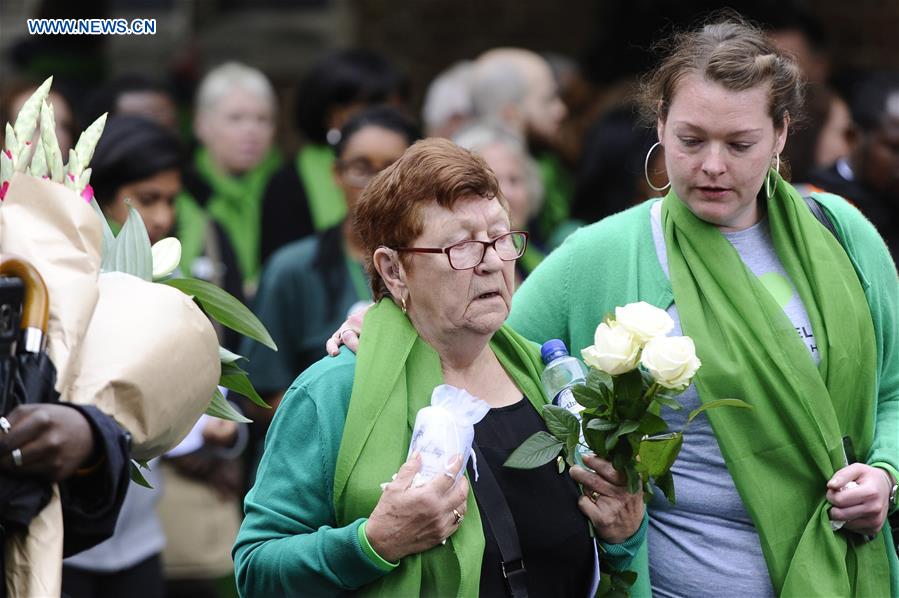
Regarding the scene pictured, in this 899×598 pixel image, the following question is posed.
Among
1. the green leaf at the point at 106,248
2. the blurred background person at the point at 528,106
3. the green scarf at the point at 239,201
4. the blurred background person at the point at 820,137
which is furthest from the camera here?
the blurred background person at the point at 528,106

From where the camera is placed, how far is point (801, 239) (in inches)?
143

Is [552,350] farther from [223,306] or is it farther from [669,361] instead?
[223,306]

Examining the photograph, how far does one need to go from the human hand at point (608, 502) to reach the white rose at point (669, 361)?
251 millimetres

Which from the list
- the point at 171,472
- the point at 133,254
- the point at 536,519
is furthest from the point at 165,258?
the point at 171,472

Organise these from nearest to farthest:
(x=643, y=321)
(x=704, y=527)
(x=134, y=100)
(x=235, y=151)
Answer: (x=643, y=321) < (x=704, y=527) < (x=134, y=100) < (x=235, y=151)

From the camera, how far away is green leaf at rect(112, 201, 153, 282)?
10.5 feet

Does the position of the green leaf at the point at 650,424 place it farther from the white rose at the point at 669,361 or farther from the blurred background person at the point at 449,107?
the blurred background person at the point at 449,107

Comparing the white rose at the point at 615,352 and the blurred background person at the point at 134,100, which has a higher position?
the blurred background person at the point at 134,100

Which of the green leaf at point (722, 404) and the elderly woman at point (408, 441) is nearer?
the elderly woman at point (408, 441)

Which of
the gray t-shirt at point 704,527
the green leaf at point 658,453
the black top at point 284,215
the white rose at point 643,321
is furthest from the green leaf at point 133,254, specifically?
the black top at point 284,215

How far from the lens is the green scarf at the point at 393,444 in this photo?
3029 millimetres

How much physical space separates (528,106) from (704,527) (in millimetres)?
5575

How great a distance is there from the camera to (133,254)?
126 inches

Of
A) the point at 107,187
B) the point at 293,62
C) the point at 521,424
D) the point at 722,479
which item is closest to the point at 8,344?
the point at 521,424
